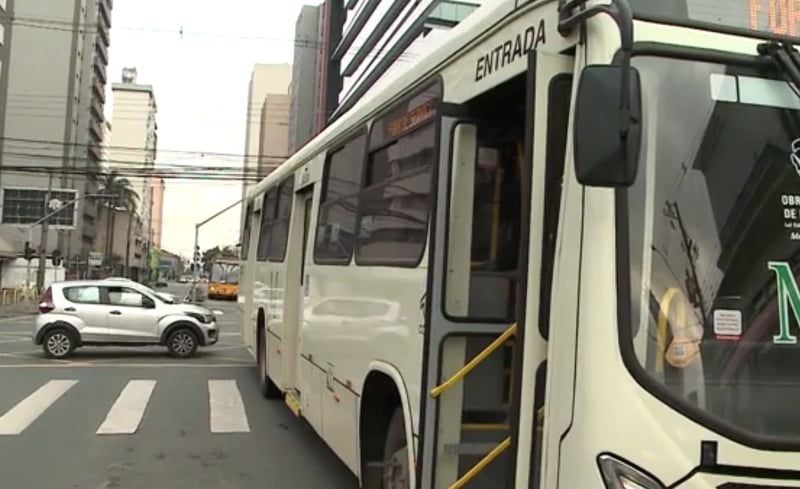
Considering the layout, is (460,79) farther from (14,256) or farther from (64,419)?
(14,256)

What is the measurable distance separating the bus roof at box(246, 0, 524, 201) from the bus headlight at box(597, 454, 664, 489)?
1751mm

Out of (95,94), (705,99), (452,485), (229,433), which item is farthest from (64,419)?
(95,94)

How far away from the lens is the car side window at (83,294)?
15.8m

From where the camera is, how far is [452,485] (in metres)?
3.83

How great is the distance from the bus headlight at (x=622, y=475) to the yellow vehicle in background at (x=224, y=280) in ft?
175

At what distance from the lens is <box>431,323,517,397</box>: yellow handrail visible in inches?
141

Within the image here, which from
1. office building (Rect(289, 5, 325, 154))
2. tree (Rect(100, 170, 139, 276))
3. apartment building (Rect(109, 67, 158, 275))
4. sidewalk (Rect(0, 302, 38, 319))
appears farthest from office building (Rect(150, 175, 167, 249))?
sidewalk (Rect(0, 302, 38, 319))

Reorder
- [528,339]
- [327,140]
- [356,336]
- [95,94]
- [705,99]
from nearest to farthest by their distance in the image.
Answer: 1. [705,99]
2. [528,339]
3. [356,336]
4. [327,140]
5. [95,94]

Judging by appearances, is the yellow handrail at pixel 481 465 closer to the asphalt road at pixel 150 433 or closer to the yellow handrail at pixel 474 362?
the yellow handrail at pixel 474 362

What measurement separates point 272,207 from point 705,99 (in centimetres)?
877

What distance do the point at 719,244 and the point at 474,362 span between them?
126 centimetres

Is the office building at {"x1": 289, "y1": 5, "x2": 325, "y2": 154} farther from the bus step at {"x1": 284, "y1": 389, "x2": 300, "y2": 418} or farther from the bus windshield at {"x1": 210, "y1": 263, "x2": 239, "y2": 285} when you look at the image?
the bus step at {"x1": 284, "y1": 389, "x2": 300, "y2": 418}

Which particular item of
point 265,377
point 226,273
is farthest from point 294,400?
point 226,273

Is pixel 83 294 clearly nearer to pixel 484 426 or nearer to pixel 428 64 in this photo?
pixel 428 64
